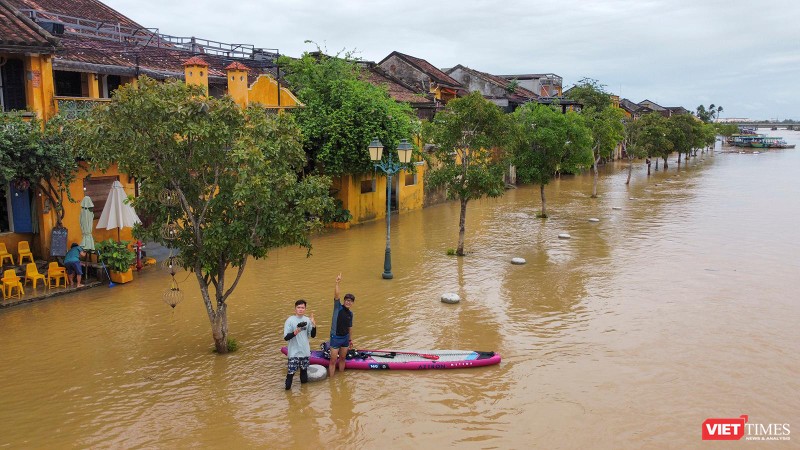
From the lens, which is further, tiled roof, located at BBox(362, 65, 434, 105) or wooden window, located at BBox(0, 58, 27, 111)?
tiled roof, located at BBox(362, 65, 434, 105)

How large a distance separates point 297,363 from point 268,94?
16814mm

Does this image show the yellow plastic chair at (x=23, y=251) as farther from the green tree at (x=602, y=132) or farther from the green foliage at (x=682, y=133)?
the green foliage at (x=682, y=133)

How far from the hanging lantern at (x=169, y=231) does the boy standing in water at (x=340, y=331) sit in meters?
3.21

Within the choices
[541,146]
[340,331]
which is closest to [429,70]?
[541,146]

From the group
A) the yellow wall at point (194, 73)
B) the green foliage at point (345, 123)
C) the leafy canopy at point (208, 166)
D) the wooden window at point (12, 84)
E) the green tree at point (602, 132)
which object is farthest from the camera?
the green tree at point (602, 132)

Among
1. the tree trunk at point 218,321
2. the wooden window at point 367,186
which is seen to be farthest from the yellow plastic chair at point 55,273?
the wooden window at point 367,186

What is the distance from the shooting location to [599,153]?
41344mm

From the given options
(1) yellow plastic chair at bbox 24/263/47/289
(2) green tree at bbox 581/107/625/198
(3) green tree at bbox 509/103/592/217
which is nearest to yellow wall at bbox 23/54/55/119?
(1) yellow plastic chair at bbox 24/263/47/289

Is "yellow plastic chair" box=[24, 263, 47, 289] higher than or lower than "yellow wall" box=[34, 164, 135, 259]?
lower

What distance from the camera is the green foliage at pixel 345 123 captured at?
23.8 metres

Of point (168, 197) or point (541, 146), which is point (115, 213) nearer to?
point (168, 197)

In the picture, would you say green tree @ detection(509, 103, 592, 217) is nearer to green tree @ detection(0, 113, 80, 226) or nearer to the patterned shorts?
green tree @ detection(0, 113, 80, 226)

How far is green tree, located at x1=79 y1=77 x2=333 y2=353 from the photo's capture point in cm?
1004

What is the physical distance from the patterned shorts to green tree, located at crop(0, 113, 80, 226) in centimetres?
813
